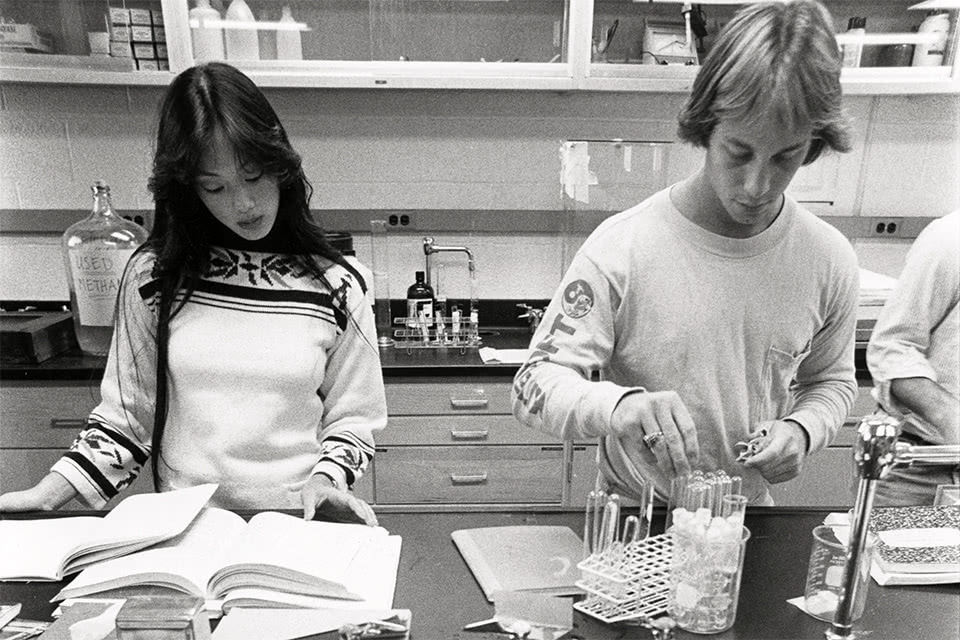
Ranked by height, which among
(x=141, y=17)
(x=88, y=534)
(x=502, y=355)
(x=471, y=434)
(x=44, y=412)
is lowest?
(x=471, y=434)

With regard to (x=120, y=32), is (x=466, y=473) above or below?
below

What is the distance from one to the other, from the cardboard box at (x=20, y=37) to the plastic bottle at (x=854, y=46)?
2.82 m

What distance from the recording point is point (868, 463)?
612 millimetres

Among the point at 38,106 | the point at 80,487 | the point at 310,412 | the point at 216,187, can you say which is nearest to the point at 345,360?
the point at 310,412

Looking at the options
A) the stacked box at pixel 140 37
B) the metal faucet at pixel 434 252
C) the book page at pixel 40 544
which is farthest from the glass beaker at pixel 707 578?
the stacked box at pixel 140 37

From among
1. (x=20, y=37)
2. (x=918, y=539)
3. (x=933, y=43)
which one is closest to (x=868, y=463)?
(x=918, y=539)

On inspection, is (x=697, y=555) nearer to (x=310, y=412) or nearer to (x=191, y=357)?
(x=310, y=412)

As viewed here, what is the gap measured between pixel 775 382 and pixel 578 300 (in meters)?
0.36

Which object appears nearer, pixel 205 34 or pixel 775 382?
pixel 775 382

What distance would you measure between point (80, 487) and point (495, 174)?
1.92m

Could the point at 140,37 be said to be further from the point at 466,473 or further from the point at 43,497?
the point at 466,473

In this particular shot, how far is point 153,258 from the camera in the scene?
1189 millimetres

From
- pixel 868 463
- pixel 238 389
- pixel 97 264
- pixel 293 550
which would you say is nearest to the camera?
pixel 868 463

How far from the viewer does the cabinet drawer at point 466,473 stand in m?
2.32
